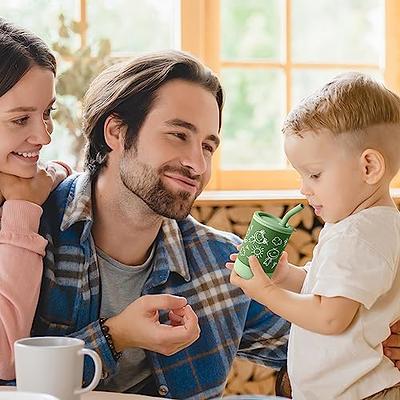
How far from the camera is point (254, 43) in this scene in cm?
376

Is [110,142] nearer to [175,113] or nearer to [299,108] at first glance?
[175,113]

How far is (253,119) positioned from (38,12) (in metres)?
0.94

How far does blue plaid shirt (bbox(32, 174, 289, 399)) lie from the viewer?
200 centimetres

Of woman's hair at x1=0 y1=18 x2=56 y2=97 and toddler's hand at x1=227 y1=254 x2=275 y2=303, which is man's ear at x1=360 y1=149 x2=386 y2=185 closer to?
toddler's hand at x1=227 y1=254 x2=275 y2=303

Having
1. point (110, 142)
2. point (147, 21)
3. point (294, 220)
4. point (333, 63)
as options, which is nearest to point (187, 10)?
point (147, 21)

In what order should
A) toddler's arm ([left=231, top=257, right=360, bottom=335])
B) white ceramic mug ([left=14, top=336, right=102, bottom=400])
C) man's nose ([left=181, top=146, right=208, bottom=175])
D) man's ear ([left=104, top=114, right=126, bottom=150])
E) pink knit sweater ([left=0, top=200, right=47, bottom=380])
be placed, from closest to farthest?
white ceramic mug ([left=14, top=336, right=102, bottom=400]), toddler's arm ([left=231, top=257, right=360, bottom=335]), pink knit sweater ([left=0, top=200, right=47, bottom=380]), man's nose ([left=181, top=146, right=208, bottom=175]), man's ear ([left=104, top=114, right=126, bottom=150])

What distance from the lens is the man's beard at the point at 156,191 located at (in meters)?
2.08

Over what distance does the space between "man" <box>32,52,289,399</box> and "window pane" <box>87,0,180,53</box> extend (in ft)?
4.64

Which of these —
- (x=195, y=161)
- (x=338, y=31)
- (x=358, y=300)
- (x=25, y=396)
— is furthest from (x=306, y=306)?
(x=338, y=31)

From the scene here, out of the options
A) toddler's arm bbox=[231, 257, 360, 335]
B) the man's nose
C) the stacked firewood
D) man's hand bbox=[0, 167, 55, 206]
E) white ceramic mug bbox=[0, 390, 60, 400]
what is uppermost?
the man's nose

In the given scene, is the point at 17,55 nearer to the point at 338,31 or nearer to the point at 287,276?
the point at 287,276

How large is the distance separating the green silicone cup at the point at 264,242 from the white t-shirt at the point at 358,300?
0.26 ft

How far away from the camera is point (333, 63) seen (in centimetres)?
384

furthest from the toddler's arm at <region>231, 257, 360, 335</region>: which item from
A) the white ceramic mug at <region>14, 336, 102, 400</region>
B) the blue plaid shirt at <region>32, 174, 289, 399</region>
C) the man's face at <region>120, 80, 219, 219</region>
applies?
the man's face at <region>120, 80, 219, 219</region>
